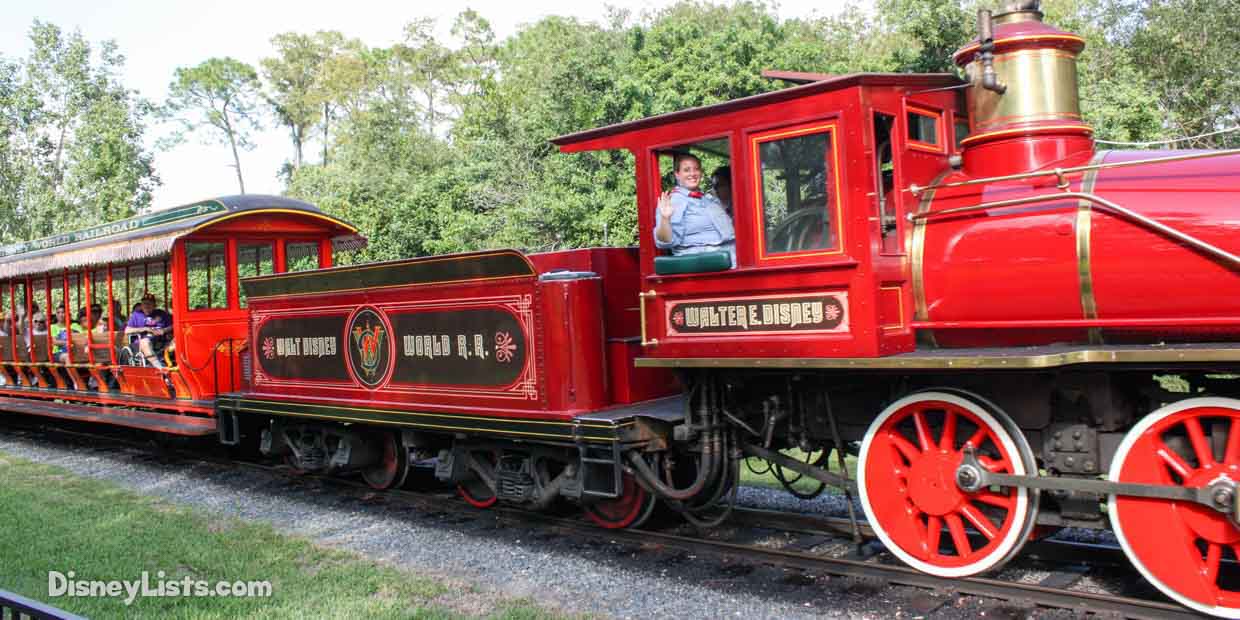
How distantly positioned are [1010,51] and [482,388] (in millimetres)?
4106

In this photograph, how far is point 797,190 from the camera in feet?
17.8

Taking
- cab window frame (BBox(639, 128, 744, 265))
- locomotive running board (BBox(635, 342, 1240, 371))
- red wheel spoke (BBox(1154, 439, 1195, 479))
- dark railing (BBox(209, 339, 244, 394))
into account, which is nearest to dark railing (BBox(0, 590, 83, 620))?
locomotive running board (BBox(635, 342, 1240, 371))

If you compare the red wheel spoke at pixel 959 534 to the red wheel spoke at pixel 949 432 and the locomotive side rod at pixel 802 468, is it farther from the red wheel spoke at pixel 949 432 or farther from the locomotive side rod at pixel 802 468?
the locomotive side rod at pixel 802 468

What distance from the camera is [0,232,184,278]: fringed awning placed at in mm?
10438

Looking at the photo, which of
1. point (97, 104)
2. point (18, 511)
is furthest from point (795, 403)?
point (97, 104)

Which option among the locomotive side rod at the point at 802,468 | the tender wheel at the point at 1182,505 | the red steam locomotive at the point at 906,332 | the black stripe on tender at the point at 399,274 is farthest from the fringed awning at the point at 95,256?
the tender wheel at the point at 1182,505

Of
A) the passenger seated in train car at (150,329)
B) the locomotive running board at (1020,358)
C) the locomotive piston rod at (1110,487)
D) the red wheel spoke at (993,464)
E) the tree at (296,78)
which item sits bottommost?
the locomotive piston rod at (1110,487)

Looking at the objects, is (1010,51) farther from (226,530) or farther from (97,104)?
(97,104)

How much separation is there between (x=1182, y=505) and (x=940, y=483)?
112cm

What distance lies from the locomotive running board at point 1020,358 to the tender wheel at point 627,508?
162 cm

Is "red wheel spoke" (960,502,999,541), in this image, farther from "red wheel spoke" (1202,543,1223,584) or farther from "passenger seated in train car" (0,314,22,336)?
"passenger seated in train car" (0,314,22,336)

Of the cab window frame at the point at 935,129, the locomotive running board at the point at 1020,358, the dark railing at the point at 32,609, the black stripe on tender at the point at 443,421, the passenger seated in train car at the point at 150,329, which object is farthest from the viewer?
the passenger seated in train car at the point at 150,329

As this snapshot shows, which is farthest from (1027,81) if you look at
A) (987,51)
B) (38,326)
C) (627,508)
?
(38,326)

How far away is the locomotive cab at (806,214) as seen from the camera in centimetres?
514
